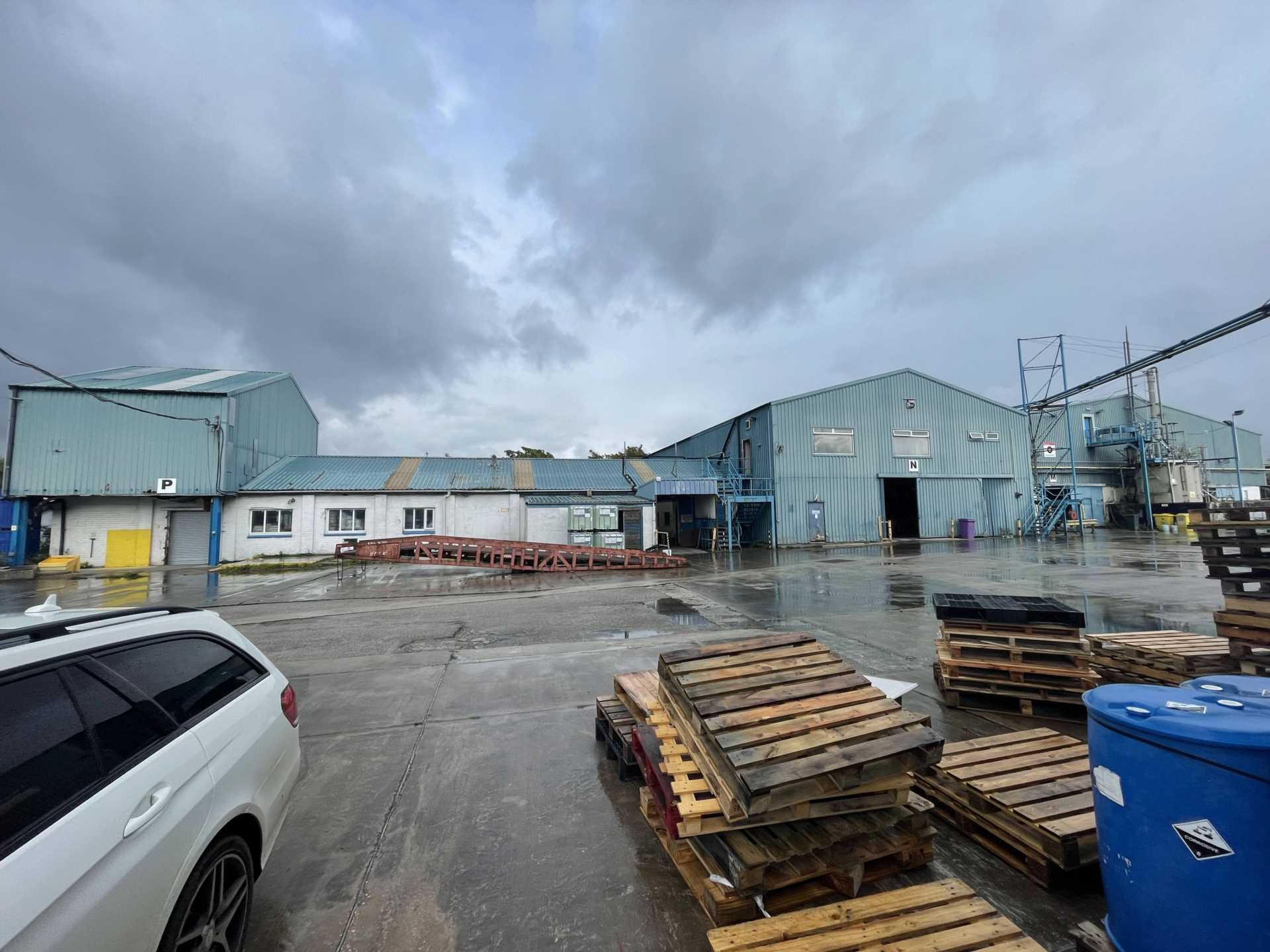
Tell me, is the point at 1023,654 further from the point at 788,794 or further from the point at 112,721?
the point at 112,721

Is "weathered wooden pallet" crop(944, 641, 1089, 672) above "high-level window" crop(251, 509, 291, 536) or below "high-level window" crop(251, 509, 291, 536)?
below

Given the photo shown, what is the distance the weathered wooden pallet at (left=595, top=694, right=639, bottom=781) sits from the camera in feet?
13.4

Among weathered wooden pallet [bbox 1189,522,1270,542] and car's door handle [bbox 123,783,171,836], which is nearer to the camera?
car's door handle [bbox 123,783,171,836]

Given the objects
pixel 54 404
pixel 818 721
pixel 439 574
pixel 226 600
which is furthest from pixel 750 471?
pixel 54 404

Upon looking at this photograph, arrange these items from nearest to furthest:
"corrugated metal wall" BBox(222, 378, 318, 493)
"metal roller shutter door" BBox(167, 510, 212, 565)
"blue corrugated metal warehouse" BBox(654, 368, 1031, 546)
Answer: "metal roller shutter door" BBox(167, 510, 212, 565)
"corrugated metal wall" BBox(222, 378, 318, 493)
"blue corrugated metal warehouse" BBox(654, 368, 1031, 546)

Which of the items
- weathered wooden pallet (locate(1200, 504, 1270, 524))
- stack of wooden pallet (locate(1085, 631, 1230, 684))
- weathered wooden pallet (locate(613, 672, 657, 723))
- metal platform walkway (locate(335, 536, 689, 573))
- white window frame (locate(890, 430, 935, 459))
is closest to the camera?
weathered wooden pallet (locate(613, 672, 657, 723))

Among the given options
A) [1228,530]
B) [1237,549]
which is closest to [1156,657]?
[1237,549]

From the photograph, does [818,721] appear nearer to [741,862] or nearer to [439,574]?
[741,862]

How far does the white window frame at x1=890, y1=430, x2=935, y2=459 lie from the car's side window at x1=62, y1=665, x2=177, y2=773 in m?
32.5

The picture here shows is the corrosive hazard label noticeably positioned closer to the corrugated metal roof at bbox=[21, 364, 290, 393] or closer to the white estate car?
the white estate car

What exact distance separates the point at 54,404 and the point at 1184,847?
3477cm

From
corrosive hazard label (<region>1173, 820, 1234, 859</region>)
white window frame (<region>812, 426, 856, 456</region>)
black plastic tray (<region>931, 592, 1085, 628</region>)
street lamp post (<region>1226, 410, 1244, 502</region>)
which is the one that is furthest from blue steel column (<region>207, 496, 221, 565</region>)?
street lamp post (<region>1226, 410, 1244, 502</region>)

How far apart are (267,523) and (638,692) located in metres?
26.7

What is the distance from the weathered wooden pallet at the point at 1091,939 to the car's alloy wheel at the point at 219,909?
138 inches
